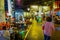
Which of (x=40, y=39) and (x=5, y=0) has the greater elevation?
(x=5, y=0)

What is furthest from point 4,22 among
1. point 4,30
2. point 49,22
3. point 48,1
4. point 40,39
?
point 48,1

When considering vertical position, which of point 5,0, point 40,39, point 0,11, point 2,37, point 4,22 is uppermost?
point 5,0

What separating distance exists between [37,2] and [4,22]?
28.2 ft

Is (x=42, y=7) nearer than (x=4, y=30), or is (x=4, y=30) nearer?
(x=4, y=30)

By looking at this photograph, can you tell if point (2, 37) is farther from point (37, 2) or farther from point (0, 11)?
point (37, 2)

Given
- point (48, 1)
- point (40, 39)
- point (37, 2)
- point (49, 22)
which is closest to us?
point (49, 22)

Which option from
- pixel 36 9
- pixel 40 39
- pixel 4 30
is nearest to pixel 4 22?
pixel 4 30

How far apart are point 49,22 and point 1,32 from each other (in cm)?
180

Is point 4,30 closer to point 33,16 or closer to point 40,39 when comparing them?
point 40,39

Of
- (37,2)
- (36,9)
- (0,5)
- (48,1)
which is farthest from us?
(36,9)

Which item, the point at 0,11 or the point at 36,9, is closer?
the point at 0,11

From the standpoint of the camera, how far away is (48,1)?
1206 cm

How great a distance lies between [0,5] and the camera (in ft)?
14.4

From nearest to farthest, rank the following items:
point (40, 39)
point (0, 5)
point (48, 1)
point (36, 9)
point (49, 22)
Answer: point (0, 5)
point (49, 22)
point (40, 39)
point (48, 1)
point (36, 9)
